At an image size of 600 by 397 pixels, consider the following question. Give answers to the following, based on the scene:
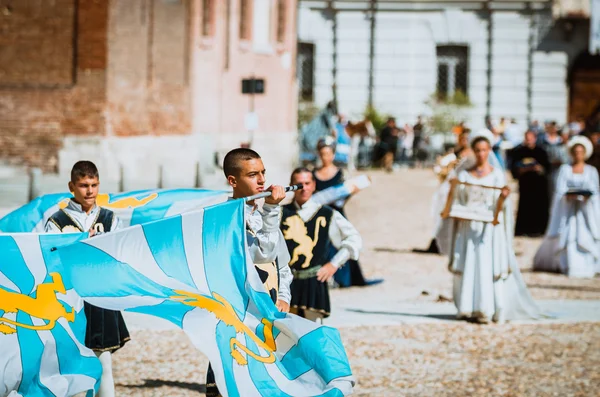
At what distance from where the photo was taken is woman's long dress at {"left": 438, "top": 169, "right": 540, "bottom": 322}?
1180cm

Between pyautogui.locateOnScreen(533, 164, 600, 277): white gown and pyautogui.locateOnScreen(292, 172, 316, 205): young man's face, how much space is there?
8642 millimetres

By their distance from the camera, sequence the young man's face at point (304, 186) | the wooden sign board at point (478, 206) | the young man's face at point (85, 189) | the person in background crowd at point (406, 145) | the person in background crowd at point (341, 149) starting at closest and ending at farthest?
the young man's face at point (85, 189) < the young man's face at point (304, 186) < the wooden sign board at point (478, 206) < the person in background crowd at point (341, 149) < the person in background crowd at point (406, 145)

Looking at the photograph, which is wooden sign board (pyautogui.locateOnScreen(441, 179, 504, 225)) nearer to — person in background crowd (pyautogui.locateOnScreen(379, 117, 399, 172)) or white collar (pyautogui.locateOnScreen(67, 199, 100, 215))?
white collar (pyautogui.locateOnScreen(67, 199, 100, 215))

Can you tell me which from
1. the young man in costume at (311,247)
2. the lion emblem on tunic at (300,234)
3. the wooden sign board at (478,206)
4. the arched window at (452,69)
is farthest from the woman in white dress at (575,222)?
the arched window at (452,69)

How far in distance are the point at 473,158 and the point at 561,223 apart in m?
5.23

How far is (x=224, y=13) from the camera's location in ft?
112

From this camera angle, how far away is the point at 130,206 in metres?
8.66

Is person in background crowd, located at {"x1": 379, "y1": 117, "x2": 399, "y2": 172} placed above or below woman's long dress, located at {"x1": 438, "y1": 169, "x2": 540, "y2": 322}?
above

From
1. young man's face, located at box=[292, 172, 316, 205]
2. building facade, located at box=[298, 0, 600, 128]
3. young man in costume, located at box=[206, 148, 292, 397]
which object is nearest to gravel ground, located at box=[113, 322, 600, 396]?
young man's face, located at box=[292, 172, 316, 205]

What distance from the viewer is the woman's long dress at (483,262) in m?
11.8

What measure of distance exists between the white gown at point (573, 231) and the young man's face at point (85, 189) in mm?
10317

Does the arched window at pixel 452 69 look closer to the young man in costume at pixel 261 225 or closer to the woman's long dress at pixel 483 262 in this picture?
the woman's long dress at pixel 483 262

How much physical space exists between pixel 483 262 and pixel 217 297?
242 inches

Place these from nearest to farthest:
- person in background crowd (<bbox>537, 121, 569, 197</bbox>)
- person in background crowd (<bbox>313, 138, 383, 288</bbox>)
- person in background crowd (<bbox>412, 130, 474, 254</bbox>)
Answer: person in background crowd (<bbox>313, 138, 383, 288</bbox>), person in background crowd (<bbox>412, 130, 474, 254</bbox>), person in background crowd (<bbox>537, 121, 569, 197</bbox>)
